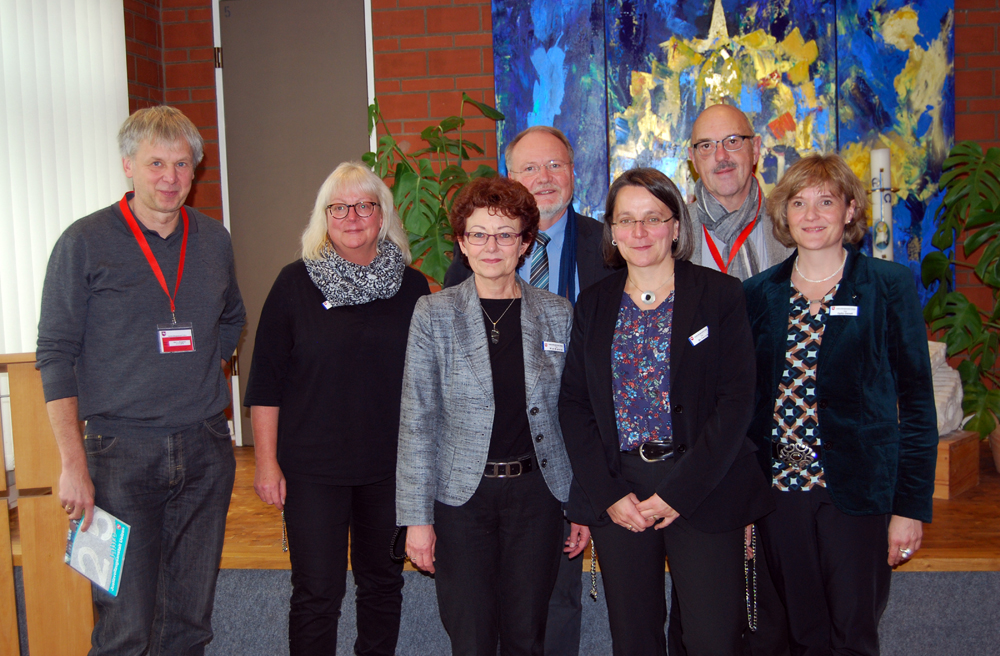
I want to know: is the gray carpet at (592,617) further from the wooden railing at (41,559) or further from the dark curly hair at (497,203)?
the dark curly hair at (497,203)

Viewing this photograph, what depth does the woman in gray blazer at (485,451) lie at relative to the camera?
1.82 metres

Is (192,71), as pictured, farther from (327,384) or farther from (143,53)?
(327,384)

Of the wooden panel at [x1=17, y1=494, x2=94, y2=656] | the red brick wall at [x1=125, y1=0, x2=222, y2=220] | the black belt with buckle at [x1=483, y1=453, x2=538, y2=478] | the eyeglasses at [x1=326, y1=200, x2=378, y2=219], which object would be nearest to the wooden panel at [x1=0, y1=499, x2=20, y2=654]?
the wooden panel at [x1=17, y1=494, x2=94, y2=656]

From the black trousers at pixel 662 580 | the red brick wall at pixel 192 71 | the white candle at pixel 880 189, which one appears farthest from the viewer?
the red brick wall at pixel 192 71

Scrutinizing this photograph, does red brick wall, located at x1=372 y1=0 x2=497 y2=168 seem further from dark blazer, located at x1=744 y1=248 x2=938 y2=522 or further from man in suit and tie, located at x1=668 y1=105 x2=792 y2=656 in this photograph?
dark blazer, located at x1=744 y1=248 x2=938 y2=522

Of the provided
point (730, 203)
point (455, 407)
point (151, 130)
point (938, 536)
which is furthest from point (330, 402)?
point (938, 536)

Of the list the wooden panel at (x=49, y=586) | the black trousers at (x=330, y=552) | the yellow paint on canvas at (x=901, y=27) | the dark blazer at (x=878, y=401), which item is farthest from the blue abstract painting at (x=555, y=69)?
the wooden panel at (x=49, y=586)

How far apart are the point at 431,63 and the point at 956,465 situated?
3.82m

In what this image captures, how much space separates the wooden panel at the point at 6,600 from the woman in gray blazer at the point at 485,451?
1724mm

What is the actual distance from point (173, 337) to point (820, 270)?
72.7 inches

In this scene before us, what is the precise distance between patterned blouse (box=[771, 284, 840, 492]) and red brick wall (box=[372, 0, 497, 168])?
3144mm

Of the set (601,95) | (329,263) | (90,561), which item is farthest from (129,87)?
(90,561)

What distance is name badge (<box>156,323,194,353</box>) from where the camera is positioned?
202cm

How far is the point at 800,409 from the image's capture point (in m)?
1.88
